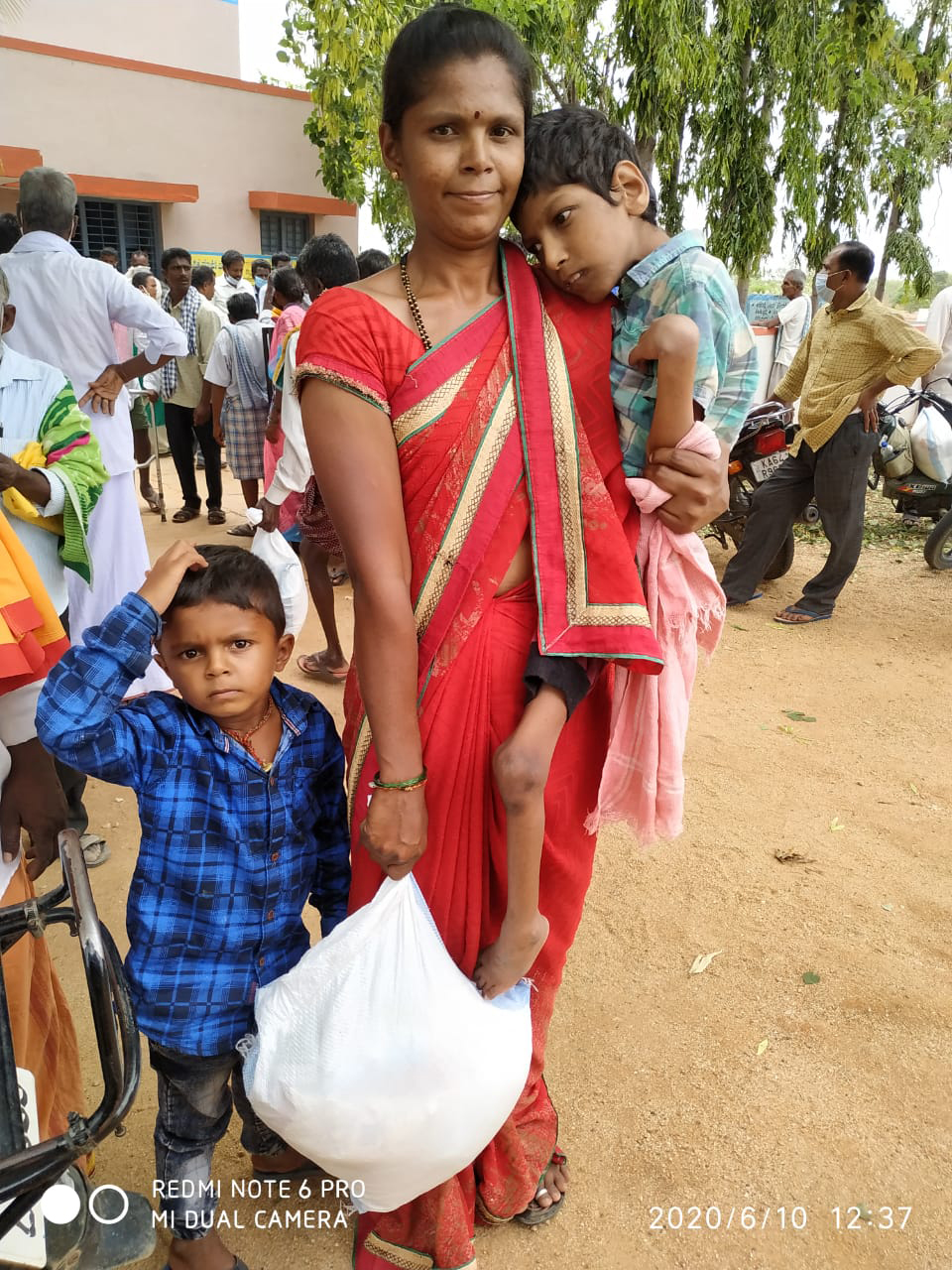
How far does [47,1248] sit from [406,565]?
1121 mm

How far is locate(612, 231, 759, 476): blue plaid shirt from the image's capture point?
4.65 ft

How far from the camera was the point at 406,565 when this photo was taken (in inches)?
54.2

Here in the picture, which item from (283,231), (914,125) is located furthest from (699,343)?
(283,231)

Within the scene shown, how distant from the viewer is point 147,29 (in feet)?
53.2

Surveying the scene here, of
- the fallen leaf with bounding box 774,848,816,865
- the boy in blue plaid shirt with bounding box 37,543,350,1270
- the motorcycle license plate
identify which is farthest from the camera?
the motorcycle license plate

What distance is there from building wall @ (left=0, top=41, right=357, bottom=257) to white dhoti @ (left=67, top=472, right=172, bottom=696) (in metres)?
11.4

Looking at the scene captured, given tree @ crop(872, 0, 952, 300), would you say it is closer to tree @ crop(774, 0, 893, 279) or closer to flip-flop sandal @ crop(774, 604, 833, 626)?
tree @ crop(774, 0, 893, 279)

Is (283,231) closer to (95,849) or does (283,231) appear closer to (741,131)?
(741,131)

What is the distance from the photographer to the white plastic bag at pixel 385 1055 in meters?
1.35

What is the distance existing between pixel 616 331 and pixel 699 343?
148 millimetres

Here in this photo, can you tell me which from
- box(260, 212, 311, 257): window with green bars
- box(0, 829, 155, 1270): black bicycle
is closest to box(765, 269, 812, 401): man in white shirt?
box(260, 212, 311, 257): window with green bars

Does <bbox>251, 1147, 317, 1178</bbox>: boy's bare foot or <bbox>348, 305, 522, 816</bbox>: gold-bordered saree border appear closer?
<bbox>348, 305, 522, 816</bbox>: gold-bordered saree border

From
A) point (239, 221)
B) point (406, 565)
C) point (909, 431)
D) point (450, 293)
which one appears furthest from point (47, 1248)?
point (239, 221)

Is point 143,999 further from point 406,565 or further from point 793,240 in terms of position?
point 793,240
